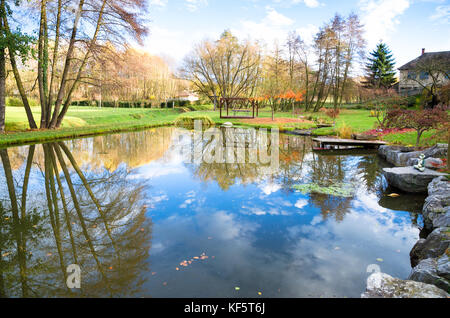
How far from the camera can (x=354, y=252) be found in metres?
4.09

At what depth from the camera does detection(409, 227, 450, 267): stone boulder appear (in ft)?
12.0

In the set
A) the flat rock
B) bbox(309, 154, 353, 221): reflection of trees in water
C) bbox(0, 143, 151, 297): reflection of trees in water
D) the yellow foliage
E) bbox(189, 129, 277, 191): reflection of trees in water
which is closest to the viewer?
bbox(0, 143, 151, 297): reflection of trees in water

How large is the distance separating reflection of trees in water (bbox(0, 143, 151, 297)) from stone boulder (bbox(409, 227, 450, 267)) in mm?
3631

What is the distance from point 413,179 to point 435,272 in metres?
4.30

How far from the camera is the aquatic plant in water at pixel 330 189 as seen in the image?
6.71 m

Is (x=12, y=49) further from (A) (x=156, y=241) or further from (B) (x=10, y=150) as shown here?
(A) (x=156, y=241)

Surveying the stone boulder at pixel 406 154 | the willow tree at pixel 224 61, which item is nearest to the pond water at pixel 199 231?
the stone boulder at pixel 406 154

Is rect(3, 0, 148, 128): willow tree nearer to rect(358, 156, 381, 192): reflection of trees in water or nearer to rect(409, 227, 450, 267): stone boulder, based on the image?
rect(358, 156, 381, 192): reflection of trees in water

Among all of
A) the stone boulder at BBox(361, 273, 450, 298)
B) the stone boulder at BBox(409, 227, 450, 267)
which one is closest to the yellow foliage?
the stone boulder at BBox(409, 227, 450, 267)

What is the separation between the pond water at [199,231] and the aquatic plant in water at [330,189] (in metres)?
0.03

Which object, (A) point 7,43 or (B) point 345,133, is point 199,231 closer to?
(B) point 345,133

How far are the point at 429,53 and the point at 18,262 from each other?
157ft

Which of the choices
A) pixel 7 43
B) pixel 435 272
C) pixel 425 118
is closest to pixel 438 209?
pixel 435 272
